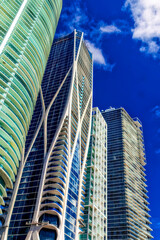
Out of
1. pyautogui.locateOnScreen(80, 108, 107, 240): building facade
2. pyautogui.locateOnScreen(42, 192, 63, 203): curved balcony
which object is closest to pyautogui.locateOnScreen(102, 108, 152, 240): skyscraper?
pyautogui.locateOnScreen(80, 108, 107, 240): building facade

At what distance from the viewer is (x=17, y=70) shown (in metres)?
63.6

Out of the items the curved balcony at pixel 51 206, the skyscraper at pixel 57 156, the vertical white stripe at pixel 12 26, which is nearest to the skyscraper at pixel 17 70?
the vertical white stripe at pixel 12 26

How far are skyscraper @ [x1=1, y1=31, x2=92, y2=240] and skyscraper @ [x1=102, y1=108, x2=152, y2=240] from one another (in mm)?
50788

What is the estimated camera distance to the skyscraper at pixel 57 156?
93000mm

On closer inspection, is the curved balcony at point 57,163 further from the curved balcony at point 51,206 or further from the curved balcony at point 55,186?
the curved balcony at point 51,206

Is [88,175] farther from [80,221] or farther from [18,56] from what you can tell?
[18,56]

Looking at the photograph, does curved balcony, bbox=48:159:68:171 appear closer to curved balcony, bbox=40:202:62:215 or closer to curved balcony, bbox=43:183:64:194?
curved balcony, bbox=43:183:64:194

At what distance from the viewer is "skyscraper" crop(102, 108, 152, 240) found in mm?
155062

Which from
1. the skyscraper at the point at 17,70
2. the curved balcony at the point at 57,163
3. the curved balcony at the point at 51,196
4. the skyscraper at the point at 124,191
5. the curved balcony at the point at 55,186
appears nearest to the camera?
the skyscraper at the point at 17,70

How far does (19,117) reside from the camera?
60000 millimetres

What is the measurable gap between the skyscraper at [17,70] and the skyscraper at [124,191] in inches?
4165

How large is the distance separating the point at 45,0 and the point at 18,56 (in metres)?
35.3

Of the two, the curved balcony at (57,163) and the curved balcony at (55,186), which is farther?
the curved balcony at (57,163)

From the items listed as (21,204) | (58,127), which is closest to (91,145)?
(58,127)
